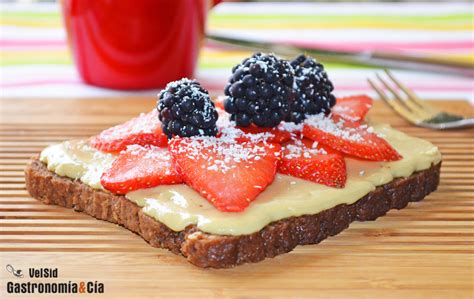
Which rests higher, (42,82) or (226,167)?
(226,167)

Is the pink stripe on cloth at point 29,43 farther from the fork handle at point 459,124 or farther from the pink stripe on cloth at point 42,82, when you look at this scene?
the fork handle at point 459,124

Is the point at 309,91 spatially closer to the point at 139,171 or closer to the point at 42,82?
the point at 139,171

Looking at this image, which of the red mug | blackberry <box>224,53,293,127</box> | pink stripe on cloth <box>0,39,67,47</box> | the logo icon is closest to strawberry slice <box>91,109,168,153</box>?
blackberry <box>224,53,293,127</box>

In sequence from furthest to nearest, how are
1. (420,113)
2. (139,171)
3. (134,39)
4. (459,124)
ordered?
(134,39) → (420,113) → (459,124) → (139,171)

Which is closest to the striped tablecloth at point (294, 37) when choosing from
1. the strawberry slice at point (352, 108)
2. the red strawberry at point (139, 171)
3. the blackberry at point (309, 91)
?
the strawberry slice at point (352, 108)

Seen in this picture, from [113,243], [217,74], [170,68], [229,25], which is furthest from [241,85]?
[229,25]

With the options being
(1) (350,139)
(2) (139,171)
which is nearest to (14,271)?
(2) (139,171)
